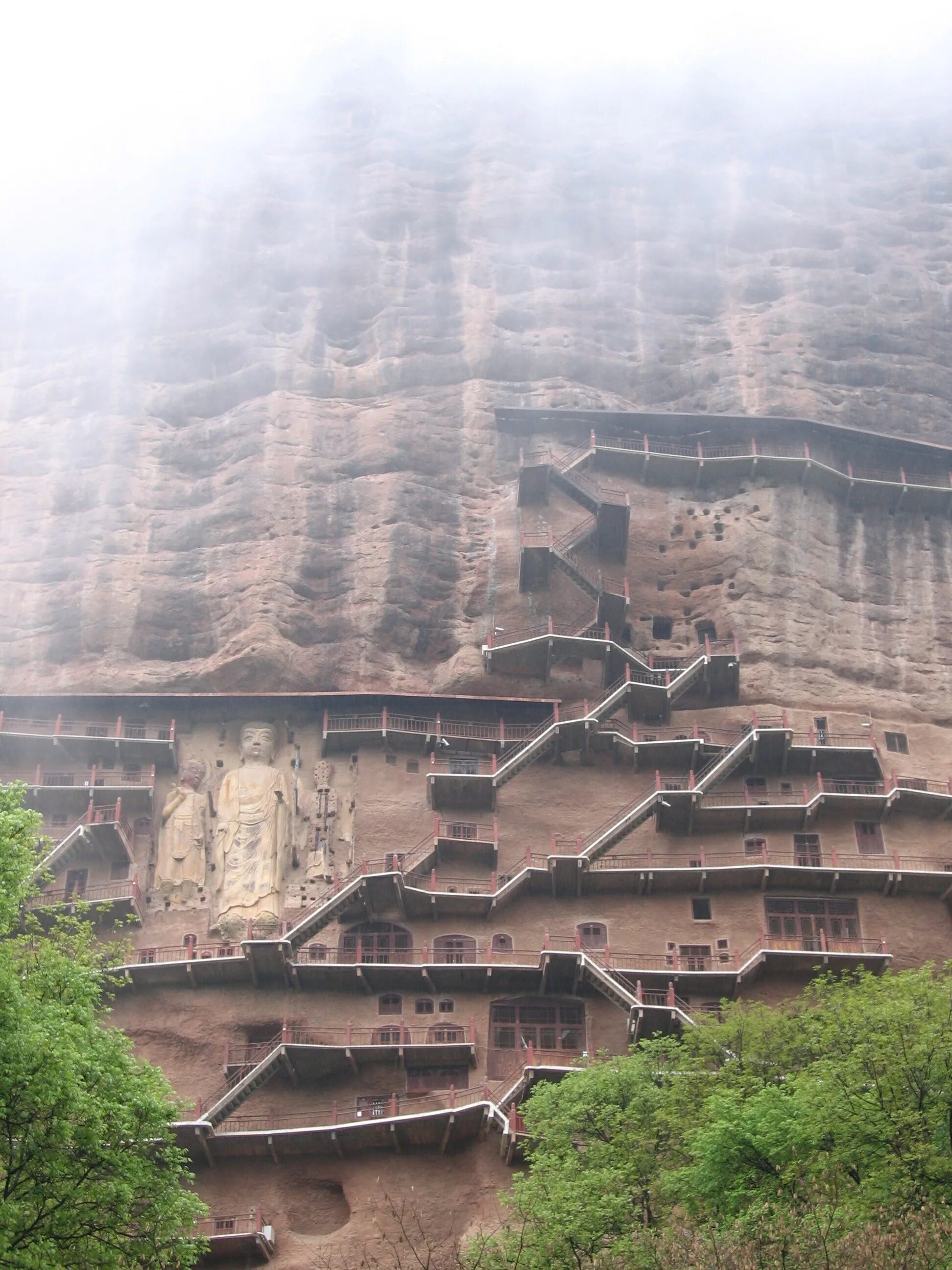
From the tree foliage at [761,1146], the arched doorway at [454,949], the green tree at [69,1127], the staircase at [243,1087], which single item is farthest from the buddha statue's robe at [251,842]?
the green tree at [69,1127]

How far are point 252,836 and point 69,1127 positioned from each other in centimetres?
2003

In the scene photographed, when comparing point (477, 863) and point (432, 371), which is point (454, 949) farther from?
point (432, 371)

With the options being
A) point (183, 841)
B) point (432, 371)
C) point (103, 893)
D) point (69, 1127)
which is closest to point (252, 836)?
point (183, 841)

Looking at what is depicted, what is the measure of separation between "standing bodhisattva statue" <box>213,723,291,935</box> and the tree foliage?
34.3ft

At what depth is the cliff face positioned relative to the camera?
47969 mm

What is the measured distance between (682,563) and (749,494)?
3.36 meters

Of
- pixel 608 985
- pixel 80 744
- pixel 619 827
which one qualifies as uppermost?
pixel 80 744

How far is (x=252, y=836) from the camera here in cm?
4231

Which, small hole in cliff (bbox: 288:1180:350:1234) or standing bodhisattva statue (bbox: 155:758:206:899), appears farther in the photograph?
standing bodhisattva statue (bbox: 155:758:206:899)

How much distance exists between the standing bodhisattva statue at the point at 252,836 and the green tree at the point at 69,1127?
15.4 m

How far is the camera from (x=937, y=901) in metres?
41.3

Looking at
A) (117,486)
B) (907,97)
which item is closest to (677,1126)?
(117,486)

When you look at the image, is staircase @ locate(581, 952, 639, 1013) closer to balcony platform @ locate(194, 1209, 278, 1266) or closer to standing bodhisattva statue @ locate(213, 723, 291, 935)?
standing bodhisattva statue @ locate(213, 723, 291, 935)

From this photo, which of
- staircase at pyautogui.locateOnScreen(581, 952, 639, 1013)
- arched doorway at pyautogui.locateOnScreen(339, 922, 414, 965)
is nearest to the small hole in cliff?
arched doorway at pyautogui.locateOnScreen(339, 922, 414, 965)
